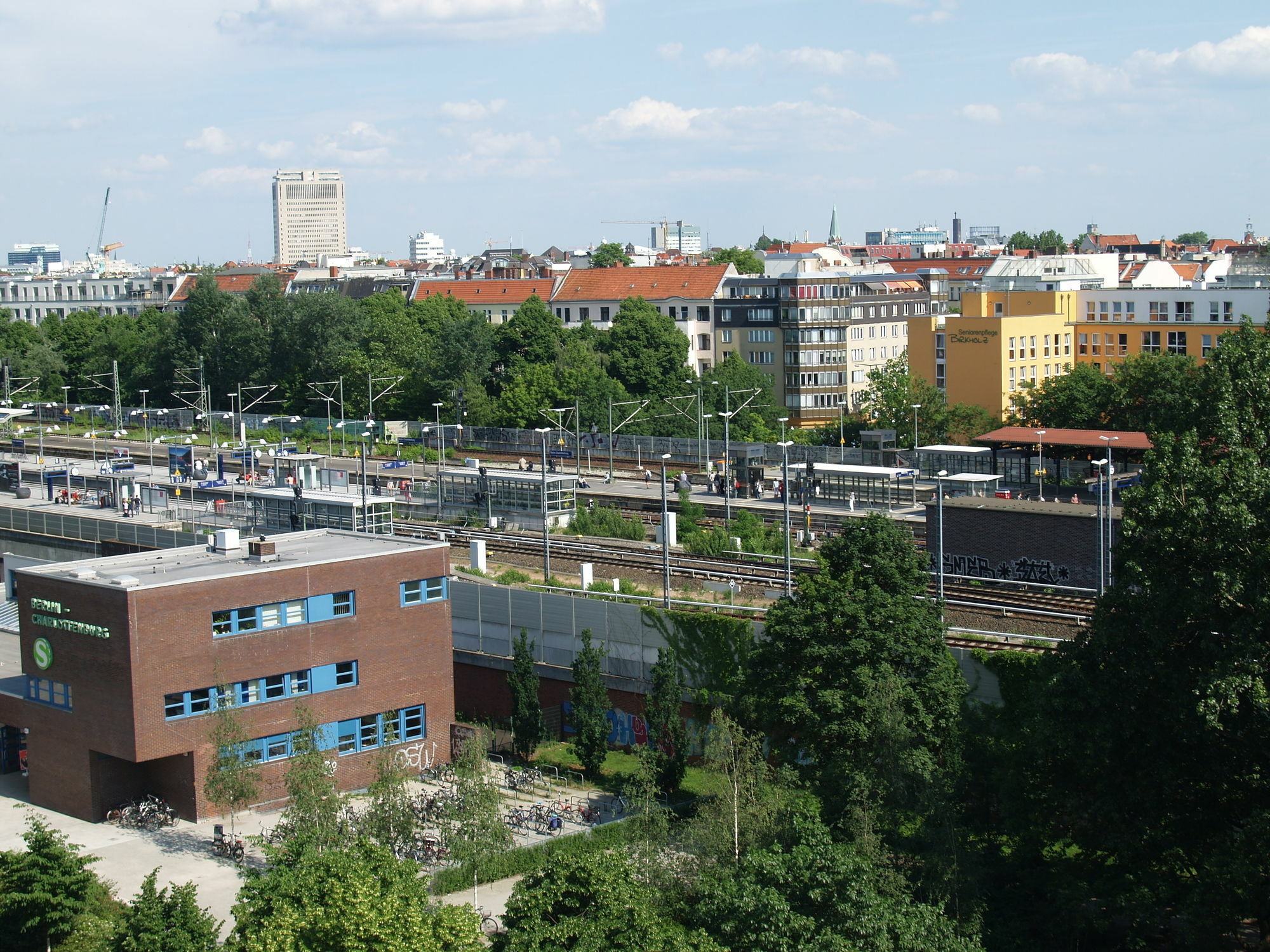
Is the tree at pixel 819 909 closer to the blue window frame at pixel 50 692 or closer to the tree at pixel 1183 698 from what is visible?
the tree at pixel 1183 698

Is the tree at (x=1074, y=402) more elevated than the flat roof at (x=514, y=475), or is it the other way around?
the tree at (x=1074, y=402)

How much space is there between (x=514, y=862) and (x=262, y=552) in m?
11.7

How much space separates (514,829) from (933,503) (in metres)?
18.9

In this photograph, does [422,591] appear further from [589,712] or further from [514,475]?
[514,475]

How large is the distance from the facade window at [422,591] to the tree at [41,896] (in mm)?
12655

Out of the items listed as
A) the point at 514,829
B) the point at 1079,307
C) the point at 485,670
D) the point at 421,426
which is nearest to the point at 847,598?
the point at 514,829

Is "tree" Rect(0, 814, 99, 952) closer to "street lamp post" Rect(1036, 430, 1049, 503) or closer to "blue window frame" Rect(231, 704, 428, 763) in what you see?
"blue window frame" Rect(231, 704, 428, 763)

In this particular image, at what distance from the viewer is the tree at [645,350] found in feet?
317

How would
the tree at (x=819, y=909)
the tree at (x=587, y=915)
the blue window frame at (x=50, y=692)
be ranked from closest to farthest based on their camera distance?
the tree at (x=819, y=909), the tree at (x=587, y=915), the blue window frame at (x=50, y=692)

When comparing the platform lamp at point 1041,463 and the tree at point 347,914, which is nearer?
the tree at point 347,914

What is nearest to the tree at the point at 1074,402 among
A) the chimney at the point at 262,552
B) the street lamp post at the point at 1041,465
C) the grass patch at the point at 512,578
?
the street lamp post at the point at 1041,465

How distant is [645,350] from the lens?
3846 inches

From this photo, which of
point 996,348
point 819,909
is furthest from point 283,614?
point 996,348

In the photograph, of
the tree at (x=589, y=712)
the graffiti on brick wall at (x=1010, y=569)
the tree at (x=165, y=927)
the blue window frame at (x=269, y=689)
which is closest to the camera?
the tree at (x=165, y=927)
